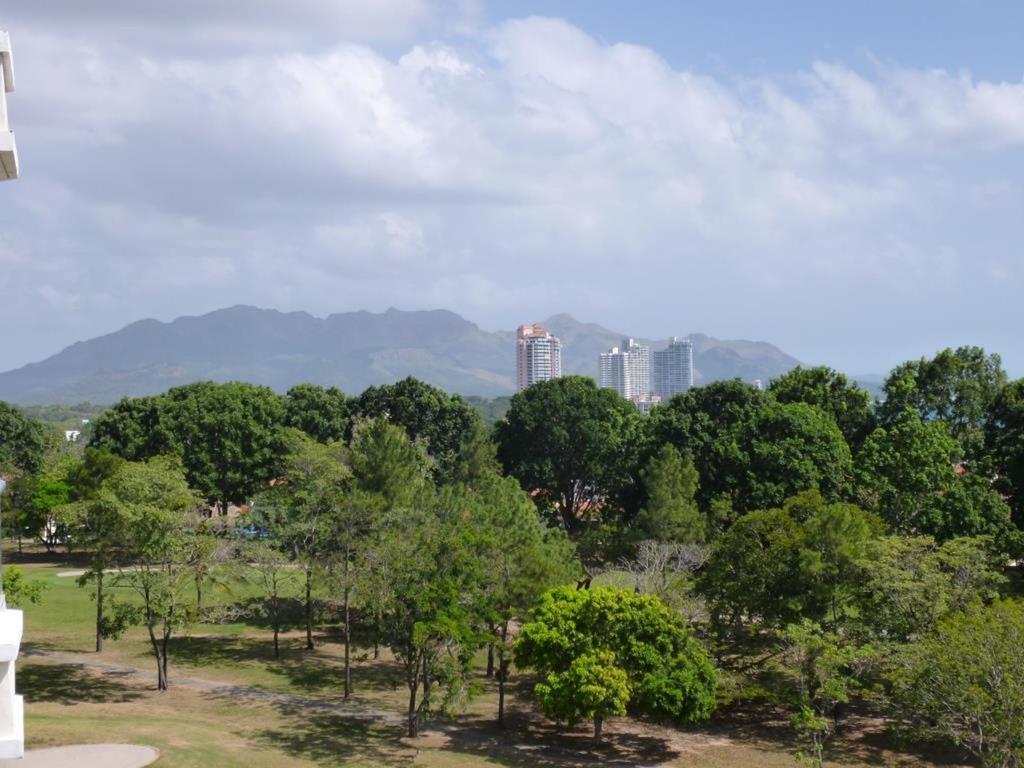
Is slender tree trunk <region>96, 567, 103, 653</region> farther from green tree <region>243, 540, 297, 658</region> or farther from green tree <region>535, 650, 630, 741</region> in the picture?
green tree <region>535, 650, 630, 741</region>

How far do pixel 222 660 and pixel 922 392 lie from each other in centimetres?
3791

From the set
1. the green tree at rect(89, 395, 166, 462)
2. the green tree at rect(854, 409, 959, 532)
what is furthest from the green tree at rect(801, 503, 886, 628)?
the green tree at rect(89, 395, 166, 462)

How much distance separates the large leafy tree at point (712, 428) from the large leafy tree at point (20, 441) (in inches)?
1689

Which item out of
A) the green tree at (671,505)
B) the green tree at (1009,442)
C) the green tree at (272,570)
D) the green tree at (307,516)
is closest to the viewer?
the green tree at (272,570)

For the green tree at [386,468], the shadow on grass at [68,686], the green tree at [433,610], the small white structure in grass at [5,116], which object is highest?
the small white structure in grass at [5,116]

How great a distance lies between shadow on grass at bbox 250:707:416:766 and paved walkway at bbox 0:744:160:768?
148 inches

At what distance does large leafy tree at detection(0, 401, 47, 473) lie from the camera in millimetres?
71188

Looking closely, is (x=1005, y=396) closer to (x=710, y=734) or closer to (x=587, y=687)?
(x=710, y=734)

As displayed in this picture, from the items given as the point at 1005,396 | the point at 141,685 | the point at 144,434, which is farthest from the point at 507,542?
the point at 144,434

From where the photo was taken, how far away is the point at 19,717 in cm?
998

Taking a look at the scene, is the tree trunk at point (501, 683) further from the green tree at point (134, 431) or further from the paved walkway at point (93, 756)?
the green tree at point (134, 431)

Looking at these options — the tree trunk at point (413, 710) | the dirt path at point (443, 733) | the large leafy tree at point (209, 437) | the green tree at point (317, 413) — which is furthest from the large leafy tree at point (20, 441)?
the tree trunk at point (413, 710)

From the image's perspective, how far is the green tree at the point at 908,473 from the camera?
43.7 m

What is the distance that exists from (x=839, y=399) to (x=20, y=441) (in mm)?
55412
